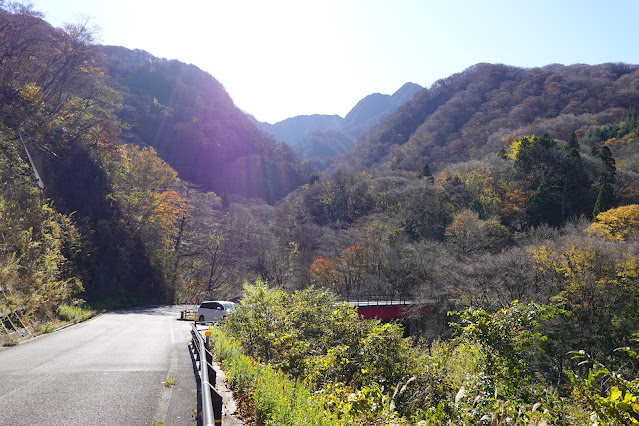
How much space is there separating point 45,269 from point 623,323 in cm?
3126

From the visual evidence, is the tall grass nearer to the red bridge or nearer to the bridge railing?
the red bridge

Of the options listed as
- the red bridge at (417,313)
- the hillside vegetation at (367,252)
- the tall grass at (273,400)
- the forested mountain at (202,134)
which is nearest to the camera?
the tall grass at (273,400)

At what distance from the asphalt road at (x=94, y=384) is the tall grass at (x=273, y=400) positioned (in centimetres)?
88

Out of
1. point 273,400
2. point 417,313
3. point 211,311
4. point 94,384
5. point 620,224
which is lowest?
point 417,313

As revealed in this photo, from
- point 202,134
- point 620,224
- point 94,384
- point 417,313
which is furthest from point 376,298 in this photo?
point 202,134

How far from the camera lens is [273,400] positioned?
17.5 ft

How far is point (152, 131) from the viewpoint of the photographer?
368ft

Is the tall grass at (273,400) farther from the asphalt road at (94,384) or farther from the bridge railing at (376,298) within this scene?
the bridge railing at (376,298)

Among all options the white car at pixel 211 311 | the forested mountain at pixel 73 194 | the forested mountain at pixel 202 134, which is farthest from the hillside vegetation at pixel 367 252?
the forested mountain at pixel 202 134

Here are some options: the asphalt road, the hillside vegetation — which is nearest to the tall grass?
the hillside vegetation

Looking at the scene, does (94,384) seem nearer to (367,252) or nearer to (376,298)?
(376,298)

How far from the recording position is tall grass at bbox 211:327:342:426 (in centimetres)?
471

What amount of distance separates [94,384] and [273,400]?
14.3ft

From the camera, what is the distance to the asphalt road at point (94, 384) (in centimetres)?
580
